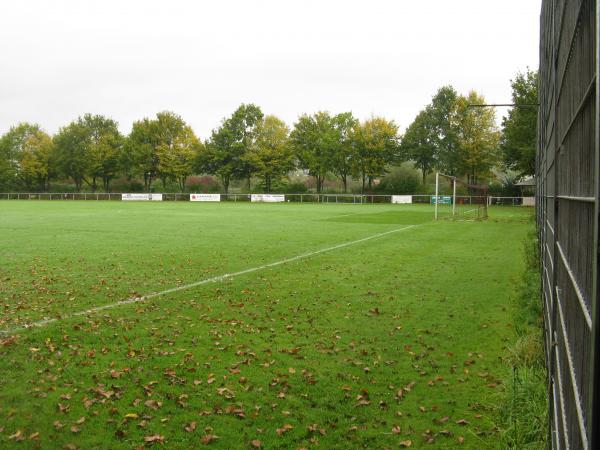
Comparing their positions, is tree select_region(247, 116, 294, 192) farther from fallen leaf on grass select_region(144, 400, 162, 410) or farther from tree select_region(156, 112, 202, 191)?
fallen leaf on grass select_region(144, 400, 162, 410)

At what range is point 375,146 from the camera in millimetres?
66625

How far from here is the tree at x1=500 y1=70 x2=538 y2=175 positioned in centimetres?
4353

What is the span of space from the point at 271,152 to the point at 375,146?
14930mm

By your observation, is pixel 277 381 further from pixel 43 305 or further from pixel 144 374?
pixel 43 305

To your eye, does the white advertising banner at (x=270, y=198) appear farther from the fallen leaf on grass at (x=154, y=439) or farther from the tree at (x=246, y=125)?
the fallen leaf on grass at (x=154, y=439)

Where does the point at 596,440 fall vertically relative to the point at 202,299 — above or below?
above

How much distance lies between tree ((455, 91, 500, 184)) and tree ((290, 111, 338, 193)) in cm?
1635

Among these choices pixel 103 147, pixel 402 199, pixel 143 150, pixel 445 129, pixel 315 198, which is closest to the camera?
pixel 402 199

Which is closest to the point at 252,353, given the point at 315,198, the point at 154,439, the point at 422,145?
the point at 154,439

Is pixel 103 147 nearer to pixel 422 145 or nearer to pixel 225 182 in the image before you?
pixel 225 182

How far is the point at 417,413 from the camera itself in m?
4.56

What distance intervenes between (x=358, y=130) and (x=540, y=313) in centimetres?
6199

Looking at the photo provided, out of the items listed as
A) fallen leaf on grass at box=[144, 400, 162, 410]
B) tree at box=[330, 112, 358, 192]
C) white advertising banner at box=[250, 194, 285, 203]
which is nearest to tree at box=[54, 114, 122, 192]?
white advertising banner at box=[250, 194, 285, 203]

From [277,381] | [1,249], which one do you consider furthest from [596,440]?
[1,249]
